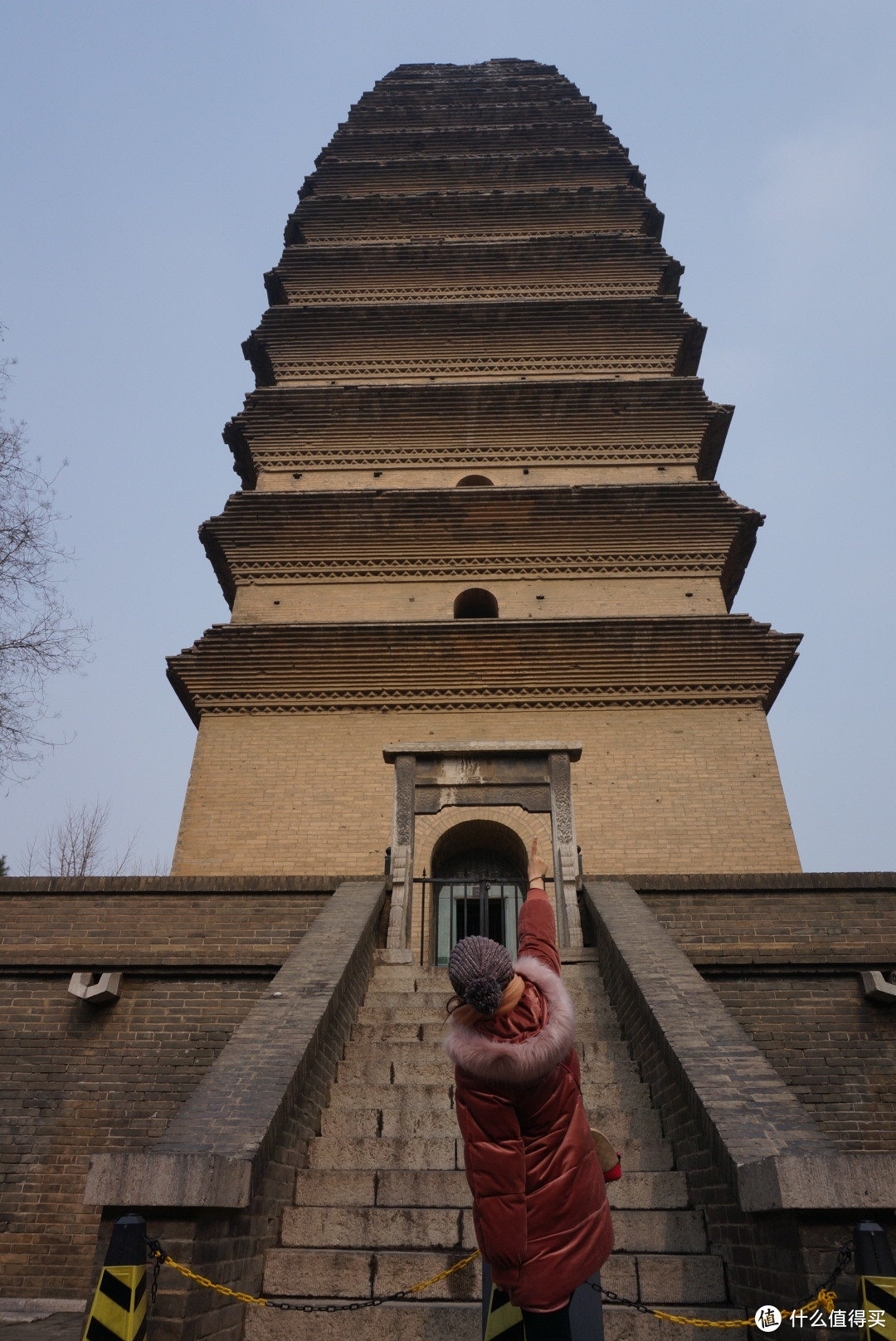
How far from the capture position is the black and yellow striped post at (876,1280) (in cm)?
301

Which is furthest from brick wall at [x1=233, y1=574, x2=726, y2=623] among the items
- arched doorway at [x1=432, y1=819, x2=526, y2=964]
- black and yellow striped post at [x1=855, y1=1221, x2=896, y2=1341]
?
black and yellow striped post at [x1=855, y1=1221, x2=896, y2=1341]

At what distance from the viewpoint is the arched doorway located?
9484 mm

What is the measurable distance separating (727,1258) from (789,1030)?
8.77 feet

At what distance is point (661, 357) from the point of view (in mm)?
15305

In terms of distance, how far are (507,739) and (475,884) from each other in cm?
221

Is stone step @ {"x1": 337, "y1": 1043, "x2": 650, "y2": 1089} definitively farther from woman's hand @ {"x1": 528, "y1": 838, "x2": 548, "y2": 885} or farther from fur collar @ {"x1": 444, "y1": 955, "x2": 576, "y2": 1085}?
fur collar @ {"x1": 444, "y1": 955, "x2": 576, "y2": 1085}

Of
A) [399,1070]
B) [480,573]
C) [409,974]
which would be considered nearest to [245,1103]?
[399,1070]

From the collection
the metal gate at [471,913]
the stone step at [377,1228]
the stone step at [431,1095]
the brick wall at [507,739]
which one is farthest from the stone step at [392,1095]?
the brick wall at [507,739]

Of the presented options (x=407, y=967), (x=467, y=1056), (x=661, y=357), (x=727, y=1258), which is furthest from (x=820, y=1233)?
(x=661, y=357)

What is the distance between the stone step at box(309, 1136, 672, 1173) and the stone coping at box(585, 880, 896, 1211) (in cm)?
38

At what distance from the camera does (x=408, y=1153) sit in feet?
14.9

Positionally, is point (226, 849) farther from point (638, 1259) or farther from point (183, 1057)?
point (638, 1259)

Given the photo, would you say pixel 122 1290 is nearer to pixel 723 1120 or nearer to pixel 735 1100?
pixel 723 1120

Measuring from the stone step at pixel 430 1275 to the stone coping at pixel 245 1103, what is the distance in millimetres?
472
